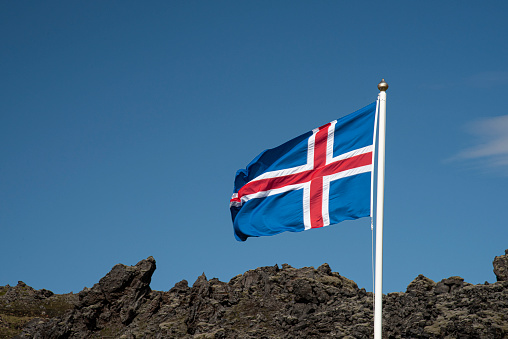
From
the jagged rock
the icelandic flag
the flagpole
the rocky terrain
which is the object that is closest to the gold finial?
the flagpole

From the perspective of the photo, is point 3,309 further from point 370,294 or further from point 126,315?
point 370,294

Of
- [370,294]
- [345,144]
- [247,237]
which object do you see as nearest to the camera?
[345,144]

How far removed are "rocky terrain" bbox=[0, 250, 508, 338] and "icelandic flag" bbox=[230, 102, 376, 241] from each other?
4264 cm

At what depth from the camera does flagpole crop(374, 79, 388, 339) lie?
15734 millimetres

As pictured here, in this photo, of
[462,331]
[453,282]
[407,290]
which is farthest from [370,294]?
[462,331]

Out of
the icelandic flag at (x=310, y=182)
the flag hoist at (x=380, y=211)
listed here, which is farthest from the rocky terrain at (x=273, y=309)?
the flag hoist at (x=380, y=211)

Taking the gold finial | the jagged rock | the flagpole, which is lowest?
the flagpole

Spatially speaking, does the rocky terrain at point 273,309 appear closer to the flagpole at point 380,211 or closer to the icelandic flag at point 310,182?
the icelandic flag at point 310,182

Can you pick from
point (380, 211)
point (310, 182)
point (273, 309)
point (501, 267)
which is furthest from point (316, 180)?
point (273, 309)

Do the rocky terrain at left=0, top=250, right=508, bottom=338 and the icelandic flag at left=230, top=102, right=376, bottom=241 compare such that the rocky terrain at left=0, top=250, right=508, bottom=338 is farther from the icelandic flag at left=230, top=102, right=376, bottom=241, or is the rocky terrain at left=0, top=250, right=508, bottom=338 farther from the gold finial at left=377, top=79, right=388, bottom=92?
the gold finial at left=377, top=79, right=388, bottom=92

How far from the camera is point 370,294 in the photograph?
2950 inches

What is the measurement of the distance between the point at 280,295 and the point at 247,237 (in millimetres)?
58990

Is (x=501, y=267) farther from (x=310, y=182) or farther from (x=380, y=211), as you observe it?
(x=380, y=211)

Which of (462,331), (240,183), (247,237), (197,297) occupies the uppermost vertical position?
(197,297)
